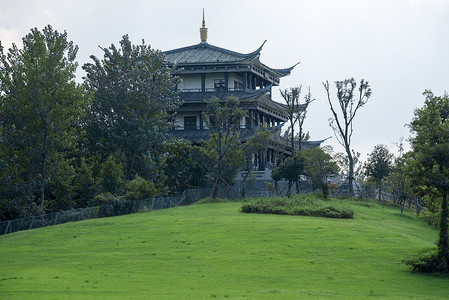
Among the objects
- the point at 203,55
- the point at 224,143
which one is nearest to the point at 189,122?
the point at 203,55

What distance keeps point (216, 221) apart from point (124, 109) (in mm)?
19221

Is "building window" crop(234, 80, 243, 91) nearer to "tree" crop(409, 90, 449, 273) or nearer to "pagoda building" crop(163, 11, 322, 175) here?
"pagoda building" crop(163, 11, 322, 175)

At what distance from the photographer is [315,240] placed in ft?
78.2

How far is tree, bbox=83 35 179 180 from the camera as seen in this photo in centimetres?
4544

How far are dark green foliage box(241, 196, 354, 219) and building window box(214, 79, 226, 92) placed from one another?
31.6 meters

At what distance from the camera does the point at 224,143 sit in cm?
5031

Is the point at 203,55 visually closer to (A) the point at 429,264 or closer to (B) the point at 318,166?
(B) the point at 318,166

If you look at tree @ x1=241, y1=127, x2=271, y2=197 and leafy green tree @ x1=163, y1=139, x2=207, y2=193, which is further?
tree @ x1=241, y1=127, x2=271, y2=197

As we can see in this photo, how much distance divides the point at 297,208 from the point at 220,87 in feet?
113

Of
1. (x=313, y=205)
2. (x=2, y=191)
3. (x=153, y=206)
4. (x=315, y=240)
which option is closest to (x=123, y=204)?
(x=153, y=206)

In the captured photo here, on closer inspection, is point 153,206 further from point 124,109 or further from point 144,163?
point 124,109

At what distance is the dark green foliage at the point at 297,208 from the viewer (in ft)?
109

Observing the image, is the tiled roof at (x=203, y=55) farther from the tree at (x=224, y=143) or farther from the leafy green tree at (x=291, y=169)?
the leafy green tree at (x=291, y=169)

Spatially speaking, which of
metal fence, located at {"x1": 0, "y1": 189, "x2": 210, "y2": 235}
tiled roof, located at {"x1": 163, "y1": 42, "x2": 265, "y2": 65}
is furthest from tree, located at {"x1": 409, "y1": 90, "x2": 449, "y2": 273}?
tiled roof, located at {"x1": 163, "y1": 42, "x2": 265, "y2": 65}
